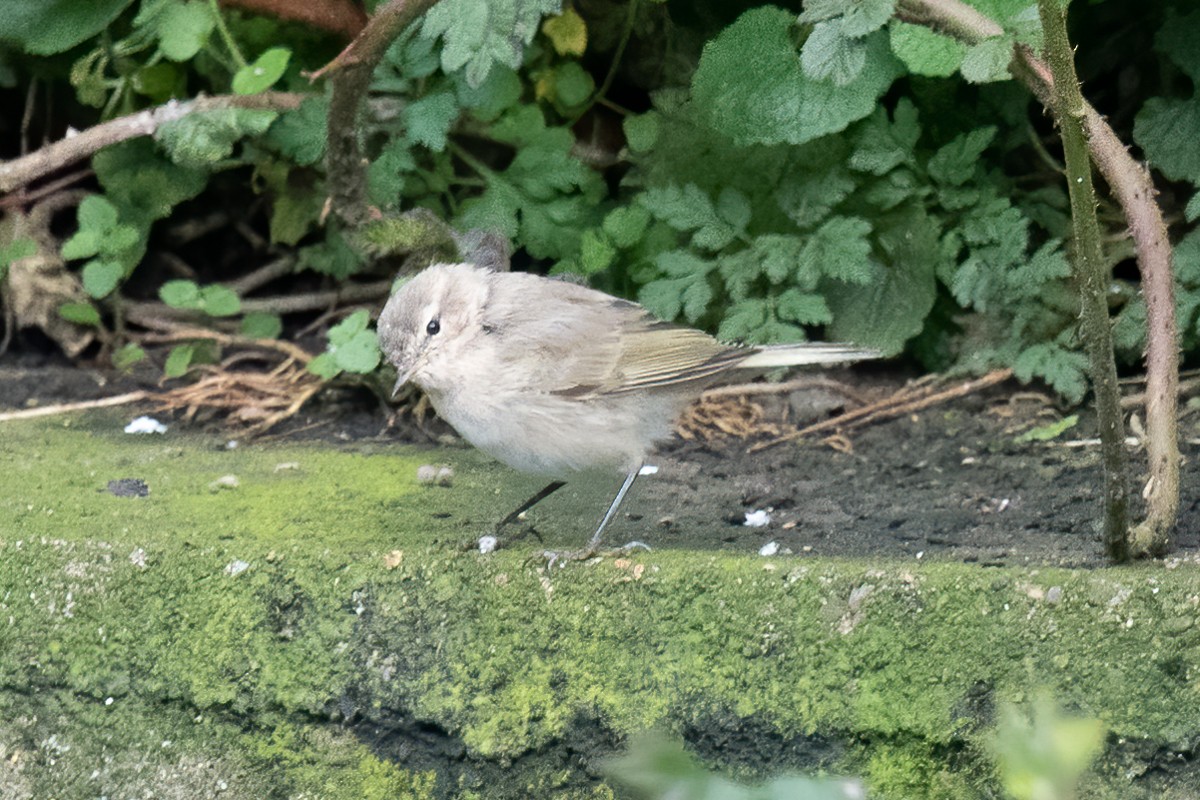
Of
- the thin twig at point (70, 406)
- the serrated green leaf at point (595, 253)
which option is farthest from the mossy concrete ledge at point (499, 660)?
the serrated green leaf at point (595, 253)

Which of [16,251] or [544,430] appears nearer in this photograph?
[544,430]

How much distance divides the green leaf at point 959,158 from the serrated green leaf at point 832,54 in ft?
2.54

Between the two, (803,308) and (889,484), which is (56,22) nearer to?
(803,308)

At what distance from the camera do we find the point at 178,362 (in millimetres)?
4508

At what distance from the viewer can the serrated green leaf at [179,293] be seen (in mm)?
4426

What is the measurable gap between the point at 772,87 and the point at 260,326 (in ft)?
6.56

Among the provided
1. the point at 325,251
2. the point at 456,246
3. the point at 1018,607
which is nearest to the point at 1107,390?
the point at 1018,607

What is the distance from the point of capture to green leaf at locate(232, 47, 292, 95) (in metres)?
4.12

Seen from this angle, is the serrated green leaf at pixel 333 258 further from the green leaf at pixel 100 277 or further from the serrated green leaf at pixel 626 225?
the serrated green leaf at pixel 626 225

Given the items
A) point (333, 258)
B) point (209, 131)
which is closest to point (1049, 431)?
Result: point (333, 258)

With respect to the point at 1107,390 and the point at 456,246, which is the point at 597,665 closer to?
the point at 1107,390

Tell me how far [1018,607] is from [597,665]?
0.88 meters

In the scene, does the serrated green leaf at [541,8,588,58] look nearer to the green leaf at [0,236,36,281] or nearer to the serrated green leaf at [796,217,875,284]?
the serrated green leaf at [796,217,875,284]

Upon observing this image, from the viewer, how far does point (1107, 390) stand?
2572mm
